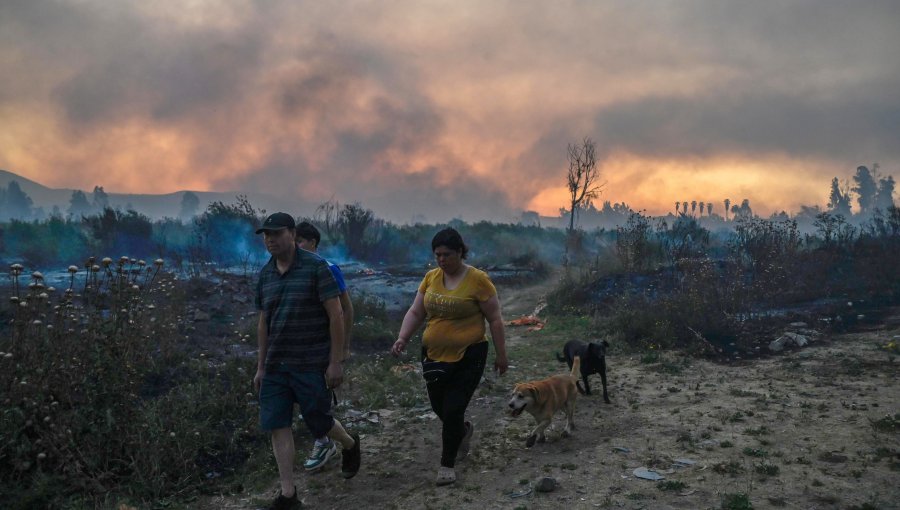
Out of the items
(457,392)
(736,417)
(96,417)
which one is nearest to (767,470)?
(736,417)

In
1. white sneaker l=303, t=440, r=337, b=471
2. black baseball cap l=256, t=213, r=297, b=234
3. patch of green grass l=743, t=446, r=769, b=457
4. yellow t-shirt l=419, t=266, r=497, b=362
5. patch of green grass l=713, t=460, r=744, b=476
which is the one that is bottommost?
white sneaker l=303, t=440, r=337, b=471

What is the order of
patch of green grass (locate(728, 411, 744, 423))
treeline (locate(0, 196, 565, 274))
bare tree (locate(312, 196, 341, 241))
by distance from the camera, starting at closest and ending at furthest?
patch of green grass (locate(728, 411, 744, 423)), treeline (locate(0, 196, 565, 274)), bare tree (locate(312, 196, 341, 241))

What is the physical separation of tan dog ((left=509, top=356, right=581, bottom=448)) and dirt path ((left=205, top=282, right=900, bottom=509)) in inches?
6.1

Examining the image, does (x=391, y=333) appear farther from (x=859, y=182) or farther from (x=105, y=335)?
(x=859, y=182)

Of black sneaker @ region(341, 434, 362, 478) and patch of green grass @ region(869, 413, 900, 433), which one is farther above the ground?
patch of green grass @ region(869, 413, 900, 433)

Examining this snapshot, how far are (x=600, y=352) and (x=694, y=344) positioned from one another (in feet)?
10.5

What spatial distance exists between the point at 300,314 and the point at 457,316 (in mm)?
1114

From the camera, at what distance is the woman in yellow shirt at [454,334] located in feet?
12.5

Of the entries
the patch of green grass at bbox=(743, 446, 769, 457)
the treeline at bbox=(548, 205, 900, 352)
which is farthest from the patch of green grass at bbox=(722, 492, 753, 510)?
the treeline at bbox=(548, 205, 900, 352)

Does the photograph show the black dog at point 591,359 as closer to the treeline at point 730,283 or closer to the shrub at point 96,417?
the treeline at point 730,283

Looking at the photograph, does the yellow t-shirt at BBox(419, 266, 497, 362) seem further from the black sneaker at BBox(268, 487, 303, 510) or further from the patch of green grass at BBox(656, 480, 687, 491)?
the patch of green grass at BBox(656, 480, 687, 491)

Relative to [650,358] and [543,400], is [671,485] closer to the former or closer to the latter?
[543,400]

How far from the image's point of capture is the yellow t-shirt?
3799 mm

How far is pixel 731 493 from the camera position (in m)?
3.45
